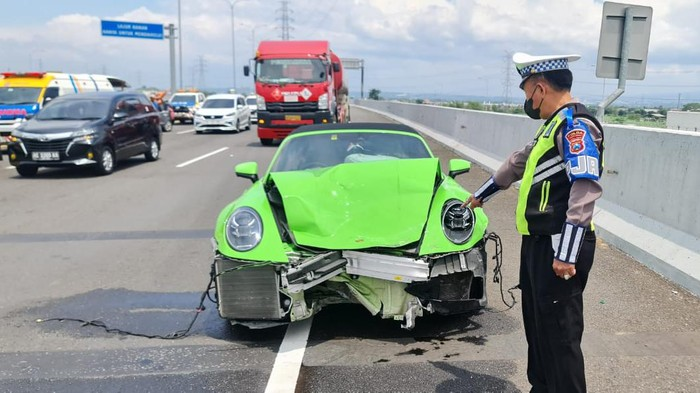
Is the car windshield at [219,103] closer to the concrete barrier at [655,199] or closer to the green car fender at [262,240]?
the concrete barrier at [655,199]

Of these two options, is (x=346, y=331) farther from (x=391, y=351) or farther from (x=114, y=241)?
(x=114, y=241)

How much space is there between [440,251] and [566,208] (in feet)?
4.20

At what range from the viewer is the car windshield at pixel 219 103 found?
27328 millimetres

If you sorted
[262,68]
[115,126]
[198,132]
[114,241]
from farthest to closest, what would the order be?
[198,132] → [262,68] → [115,126] → [114,241]

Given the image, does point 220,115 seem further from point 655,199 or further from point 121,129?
point 655,199

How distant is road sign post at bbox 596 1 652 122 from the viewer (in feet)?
26.5

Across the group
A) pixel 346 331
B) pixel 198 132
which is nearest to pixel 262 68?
pixel 198 132

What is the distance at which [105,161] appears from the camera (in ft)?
43.1

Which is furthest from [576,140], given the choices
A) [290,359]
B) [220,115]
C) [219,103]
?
[219,103]

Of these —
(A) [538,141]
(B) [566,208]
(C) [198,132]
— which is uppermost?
(A) [538,141]

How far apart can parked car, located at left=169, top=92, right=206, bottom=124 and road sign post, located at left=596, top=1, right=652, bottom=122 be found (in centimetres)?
2936

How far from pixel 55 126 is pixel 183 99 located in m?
23.8

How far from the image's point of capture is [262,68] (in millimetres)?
19594

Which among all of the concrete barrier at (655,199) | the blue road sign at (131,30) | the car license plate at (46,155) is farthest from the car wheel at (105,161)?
the blue road sign at (131,30)
